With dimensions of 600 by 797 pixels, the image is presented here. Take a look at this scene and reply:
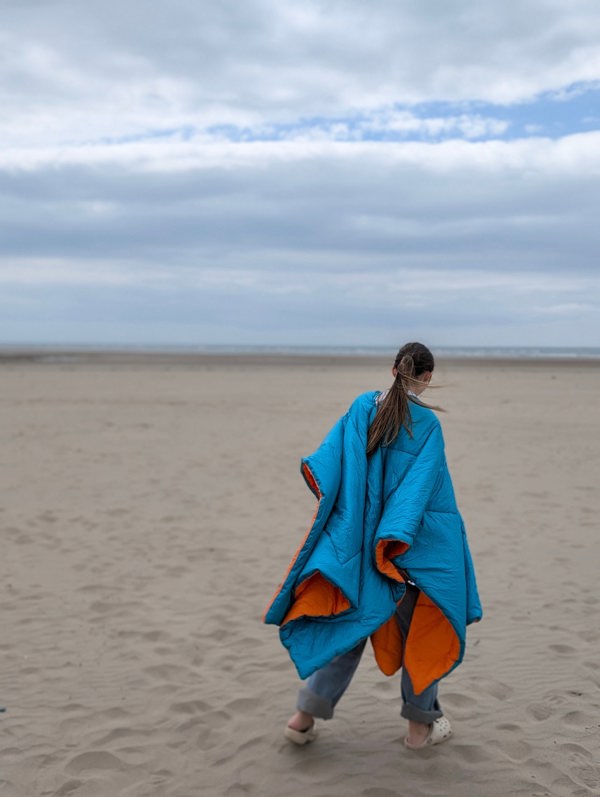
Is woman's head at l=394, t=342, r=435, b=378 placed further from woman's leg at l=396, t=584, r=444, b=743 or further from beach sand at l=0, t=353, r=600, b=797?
beach sand at l=0, t=353, r=600, b=797

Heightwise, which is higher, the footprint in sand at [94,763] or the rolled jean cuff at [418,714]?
the rolled jean cuff at [418,714]

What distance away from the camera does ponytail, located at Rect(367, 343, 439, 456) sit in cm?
348

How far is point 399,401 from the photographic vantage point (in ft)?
11.5

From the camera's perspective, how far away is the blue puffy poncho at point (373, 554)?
11.2ft

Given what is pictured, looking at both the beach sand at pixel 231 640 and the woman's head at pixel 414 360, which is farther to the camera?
the beach sand at pixel 231 640

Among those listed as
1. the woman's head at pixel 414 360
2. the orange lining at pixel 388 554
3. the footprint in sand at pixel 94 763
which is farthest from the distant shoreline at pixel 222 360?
the orange lining at pixel 388 554

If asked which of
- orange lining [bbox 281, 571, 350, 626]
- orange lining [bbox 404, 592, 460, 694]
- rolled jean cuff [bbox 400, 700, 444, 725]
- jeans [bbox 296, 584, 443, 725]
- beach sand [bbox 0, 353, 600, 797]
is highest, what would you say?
orange lining [bbox 281, 571, 350, 626]

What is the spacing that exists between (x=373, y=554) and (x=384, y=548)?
62 millimetres

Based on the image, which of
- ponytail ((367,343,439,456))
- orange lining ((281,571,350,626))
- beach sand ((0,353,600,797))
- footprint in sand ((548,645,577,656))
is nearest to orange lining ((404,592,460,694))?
orange lining ((281,571,350,626))

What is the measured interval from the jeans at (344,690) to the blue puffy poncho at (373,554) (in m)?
0.22

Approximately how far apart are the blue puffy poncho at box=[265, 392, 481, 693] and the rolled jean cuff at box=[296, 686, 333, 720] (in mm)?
367

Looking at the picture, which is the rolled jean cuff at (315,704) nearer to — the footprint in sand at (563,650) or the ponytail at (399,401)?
the ponytail at (399,401)

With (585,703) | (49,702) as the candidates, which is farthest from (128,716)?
(585,703)

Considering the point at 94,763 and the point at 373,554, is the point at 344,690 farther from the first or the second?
the point at 94,763
